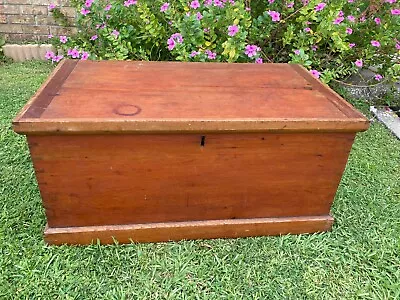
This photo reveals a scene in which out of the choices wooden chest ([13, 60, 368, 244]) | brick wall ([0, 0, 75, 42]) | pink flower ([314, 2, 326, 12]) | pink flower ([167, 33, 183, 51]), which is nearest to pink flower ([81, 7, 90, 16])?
pink flower ([167, 33, 183, 51])

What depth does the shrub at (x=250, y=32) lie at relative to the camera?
6.50ft

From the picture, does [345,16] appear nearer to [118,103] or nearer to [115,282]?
[118,103]

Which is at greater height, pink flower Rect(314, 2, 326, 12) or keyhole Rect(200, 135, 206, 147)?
pink flower Rect(314, 2, 326, 12)

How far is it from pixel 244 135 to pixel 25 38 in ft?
8.40

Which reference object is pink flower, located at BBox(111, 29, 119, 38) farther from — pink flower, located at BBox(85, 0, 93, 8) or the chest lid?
the chest lid

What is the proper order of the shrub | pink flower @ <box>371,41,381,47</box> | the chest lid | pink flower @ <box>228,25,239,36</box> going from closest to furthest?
the chest lid, pink flower @ <box>228,25,239,36</box>, the shrub, pink flower @ <box>371,41,381,47</box>

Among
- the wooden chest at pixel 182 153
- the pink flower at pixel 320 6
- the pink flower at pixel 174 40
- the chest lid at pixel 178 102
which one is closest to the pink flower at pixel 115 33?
the pink flower at pixel 174 40

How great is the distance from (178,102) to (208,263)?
529 mm

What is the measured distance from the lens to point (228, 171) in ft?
4.02

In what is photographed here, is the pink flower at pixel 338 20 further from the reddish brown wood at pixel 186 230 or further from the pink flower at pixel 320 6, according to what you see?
the reddish brown wood at pixel 186 230

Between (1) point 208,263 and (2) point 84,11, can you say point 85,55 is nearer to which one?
(2) point 84,11

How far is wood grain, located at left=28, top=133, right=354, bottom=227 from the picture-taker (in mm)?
1124

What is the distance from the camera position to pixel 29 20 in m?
2.98

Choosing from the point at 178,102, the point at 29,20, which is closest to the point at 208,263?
the point at 178,102
